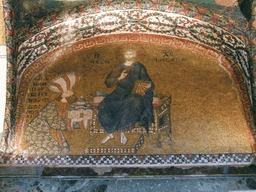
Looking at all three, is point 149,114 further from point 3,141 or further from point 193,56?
point 3,141

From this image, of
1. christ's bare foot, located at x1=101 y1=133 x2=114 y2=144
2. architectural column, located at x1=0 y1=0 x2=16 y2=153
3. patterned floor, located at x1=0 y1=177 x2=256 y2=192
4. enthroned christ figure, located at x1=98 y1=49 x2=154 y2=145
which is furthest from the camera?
enthroned christ figure, located at x1=98 y1=49 x2=154 y2=145

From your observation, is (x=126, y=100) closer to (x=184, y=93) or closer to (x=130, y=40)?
(x=184, y=93)

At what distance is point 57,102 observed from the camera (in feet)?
19.9

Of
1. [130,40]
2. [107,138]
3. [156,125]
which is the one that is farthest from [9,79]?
[156,125]

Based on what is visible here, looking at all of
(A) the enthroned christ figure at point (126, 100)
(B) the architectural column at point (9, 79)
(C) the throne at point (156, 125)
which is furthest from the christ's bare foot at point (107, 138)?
(B) the architectural column at point (9, 79)

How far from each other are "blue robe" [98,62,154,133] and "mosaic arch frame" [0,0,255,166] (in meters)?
0.69

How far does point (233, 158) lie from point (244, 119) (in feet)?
2.71

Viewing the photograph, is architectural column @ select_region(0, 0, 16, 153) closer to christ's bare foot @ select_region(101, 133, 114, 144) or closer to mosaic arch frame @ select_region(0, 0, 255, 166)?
mosaic arch frame @ select_region(0, 0, 255, 166)

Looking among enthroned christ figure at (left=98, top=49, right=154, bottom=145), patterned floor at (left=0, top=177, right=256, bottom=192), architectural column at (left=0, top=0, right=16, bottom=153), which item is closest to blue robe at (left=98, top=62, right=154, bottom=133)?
enthroned christ figure at (left=98, top=49, right=154, bottom=145)

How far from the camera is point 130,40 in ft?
21.6

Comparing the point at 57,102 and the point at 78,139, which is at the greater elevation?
the point at 57,102

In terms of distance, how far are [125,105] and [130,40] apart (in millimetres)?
1503

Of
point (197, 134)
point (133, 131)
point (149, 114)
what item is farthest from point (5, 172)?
point (197, 134)

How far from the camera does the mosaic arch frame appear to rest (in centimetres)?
579
